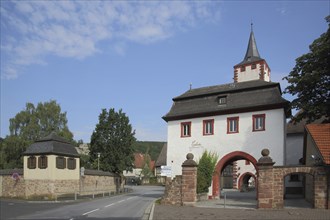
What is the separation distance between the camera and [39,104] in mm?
54906

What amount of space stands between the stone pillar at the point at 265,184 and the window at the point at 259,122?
9011 millimetres

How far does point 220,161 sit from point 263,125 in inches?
177

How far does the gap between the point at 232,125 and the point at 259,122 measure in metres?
2.25

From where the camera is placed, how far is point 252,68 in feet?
180

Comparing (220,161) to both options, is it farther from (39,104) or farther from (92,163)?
(39,104)

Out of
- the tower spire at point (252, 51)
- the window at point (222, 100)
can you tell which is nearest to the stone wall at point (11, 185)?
the window at point (222, 100)

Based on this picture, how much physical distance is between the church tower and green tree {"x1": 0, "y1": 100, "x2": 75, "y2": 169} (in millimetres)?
27211

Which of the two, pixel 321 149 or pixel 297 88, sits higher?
pixel 297 88

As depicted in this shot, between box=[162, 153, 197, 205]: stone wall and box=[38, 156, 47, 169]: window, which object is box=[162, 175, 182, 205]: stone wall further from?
box=[38, 156, 47, 169]: window

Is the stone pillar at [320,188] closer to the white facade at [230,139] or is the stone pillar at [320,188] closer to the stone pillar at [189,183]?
the stone pillar at [189,183]

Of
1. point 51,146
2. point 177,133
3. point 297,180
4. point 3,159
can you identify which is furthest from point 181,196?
point 3,159

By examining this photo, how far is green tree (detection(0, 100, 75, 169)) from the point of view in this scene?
50875 mm

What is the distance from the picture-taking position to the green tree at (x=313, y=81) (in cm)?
2530

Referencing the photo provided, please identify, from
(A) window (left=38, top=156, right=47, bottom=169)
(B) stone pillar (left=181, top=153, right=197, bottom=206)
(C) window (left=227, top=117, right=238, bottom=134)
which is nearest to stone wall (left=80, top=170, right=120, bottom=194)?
(A) window (left=38, top=156, right=47, bottom=169)
